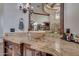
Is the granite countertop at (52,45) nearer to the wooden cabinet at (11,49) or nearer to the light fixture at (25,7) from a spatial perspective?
the wooden cabinet at (11,49)

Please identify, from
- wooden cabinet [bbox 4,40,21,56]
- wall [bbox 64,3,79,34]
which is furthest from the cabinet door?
wall [bbox 64,3,79,34]

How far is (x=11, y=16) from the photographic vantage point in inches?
59.3

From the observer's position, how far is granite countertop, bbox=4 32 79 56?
1.50 meters

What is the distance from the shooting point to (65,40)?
5.01 feet

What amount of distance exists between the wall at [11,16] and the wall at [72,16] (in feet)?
1.35

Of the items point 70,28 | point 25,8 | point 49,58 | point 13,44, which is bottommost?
point 49,58

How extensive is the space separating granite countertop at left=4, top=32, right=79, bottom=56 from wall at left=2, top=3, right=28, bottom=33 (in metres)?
0.10

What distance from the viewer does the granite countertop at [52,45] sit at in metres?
1.50

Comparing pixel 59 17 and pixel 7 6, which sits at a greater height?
pixel 7 6

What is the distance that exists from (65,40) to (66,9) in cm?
32

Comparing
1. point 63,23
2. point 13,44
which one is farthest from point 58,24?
point 13,44

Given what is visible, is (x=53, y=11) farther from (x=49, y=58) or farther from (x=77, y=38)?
(x=49, y=58)

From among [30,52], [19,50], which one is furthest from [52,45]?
[19,50]

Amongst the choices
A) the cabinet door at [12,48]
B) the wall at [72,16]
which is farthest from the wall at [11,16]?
the wall at [72,16]
